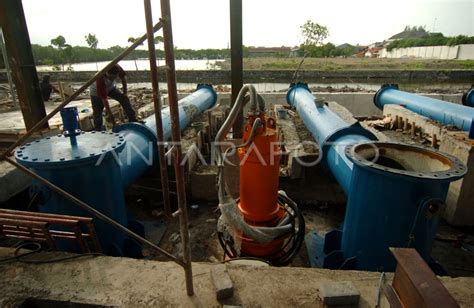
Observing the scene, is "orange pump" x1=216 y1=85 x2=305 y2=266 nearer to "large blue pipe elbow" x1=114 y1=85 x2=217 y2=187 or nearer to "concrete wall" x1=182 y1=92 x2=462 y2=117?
"large blue pipe elbow" x1=114 y1=85 x2=217 y2=187

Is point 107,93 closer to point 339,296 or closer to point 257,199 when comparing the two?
point 257,199

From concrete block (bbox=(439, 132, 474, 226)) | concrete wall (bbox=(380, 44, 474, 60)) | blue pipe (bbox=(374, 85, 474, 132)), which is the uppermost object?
concrete wall (bbox=(380, 44, 474, 60))

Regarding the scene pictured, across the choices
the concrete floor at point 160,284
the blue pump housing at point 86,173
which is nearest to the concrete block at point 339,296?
the concrete floor at point 160,284

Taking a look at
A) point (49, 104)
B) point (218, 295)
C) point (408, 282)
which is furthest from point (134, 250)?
point (49, 104)

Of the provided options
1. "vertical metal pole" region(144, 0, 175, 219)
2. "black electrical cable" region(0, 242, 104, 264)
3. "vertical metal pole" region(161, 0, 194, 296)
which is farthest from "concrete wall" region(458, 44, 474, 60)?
"black electrical cable" region(0, 242, 104, 264)

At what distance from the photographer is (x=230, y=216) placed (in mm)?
2453

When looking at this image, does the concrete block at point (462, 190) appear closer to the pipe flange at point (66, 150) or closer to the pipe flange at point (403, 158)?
the pipe flange at point (403, 158)

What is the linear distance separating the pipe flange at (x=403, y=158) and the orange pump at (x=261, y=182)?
2.11 ft

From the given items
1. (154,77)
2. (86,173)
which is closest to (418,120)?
(154,77)

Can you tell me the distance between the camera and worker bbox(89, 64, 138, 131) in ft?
16.9

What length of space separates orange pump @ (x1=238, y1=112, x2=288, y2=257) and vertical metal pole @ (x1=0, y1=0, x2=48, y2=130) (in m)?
3.46

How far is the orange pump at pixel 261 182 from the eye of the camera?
2.50 m

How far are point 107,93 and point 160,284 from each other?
4405mm

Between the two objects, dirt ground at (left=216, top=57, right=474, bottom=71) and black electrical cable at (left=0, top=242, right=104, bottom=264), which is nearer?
black electrical cable at (left=0, top=242, right=104, bottom=264)
